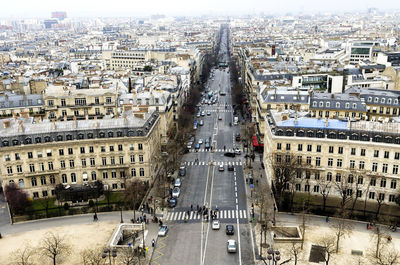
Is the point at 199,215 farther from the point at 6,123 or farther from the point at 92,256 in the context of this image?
the point at 6,123

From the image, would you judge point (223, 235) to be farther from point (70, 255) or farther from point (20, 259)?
point (20, 259)

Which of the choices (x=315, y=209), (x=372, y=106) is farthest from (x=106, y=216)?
(x=372, y=106)

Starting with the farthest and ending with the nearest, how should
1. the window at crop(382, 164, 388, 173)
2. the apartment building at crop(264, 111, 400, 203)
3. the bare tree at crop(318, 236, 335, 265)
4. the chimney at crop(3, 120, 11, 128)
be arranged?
the chimney at crop(3, 120, 11, 128), the window at crop(382, 164, 388, 173), the apartment building at crop(264, 111, 400, 203), the bare tree at crop(318, 236, 335, 265)

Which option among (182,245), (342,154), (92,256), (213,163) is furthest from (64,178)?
(342,154)

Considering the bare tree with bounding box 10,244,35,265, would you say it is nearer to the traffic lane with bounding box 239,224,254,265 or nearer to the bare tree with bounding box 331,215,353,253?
the traffic lane with bounding box 239,224,254,265

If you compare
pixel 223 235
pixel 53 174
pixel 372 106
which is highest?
pixel 372 106

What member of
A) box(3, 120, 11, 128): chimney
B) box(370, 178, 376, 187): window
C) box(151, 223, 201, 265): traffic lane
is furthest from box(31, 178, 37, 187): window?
box(370, 178, 376, 187): window

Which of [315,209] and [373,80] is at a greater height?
[373,80]
